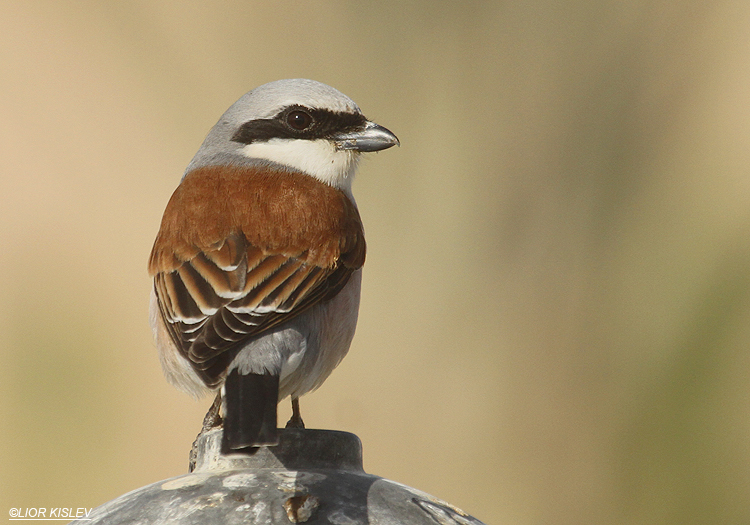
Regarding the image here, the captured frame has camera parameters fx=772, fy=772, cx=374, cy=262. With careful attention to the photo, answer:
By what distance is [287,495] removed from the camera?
135 cm

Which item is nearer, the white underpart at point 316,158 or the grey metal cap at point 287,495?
the grey metal cap at point 287,495

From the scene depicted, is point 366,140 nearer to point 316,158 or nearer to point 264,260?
point 316,158

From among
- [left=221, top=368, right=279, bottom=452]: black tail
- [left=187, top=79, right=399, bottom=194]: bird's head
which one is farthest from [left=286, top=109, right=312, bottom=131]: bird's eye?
[left=221, top=368, right=279, bottom=452]: black tail

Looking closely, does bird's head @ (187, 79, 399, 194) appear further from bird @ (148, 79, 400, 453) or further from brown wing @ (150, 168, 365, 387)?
brown wing @ (150, 168, 365, 387)

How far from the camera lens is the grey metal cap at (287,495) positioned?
1314 millimetres

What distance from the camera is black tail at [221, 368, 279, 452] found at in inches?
60.4

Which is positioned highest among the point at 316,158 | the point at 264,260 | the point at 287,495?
the point at 316,158

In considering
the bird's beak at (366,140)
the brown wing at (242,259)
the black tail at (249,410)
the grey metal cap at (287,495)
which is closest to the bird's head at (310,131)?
the bird's beak at (366,140)

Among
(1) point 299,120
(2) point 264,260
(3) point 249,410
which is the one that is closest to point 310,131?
(1) point 299,120

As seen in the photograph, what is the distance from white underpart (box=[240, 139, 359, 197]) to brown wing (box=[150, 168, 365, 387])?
4.9 inches

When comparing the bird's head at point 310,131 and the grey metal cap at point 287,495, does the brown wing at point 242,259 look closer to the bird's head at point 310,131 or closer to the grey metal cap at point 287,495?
the bird's head at point 310,131

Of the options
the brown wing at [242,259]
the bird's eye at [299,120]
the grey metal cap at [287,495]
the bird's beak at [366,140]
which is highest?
the bird's eye at [299,120]

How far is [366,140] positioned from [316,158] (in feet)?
0.60

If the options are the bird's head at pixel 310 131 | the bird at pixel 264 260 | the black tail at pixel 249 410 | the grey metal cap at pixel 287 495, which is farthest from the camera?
the bird's head at pixel 310 131
